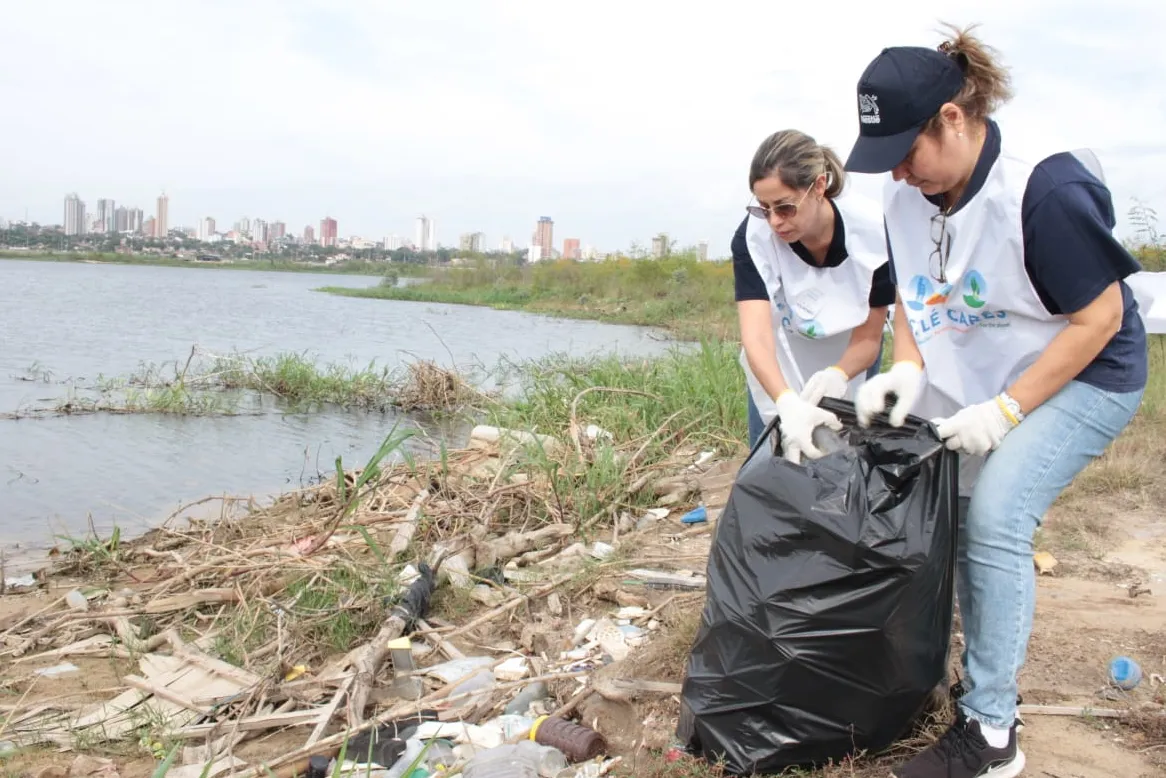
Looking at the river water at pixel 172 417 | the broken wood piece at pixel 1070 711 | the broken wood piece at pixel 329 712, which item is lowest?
the river water at pixel 172 417

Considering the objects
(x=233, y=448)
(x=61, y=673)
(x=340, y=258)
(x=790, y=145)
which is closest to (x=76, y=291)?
(x=233, y=448)

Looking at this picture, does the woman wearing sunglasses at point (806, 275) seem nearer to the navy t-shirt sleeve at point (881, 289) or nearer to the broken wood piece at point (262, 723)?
the navy t-shirt sleeve at point (881, 289)

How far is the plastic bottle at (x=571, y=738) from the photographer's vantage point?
2365mm

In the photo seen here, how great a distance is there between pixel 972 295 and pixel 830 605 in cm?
73

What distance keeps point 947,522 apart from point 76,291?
35.8 metres

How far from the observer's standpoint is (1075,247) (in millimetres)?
1812

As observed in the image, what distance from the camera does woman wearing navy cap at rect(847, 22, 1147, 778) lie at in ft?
6.10

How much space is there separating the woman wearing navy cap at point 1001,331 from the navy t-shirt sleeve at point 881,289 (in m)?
0.70

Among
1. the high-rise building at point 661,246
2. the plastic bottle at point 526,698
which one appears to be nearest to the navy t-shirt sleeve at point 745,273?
the plastic bottle at point 526,698

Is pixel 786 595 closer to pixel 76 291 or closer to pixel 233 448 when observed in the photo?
pixel 233 448

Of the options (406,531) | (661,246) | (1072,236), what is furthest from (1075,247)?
(661,246)

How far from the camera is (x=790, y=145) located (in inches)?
103

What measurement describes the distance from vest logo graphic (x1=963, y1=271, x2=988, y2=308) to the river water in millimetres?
4961

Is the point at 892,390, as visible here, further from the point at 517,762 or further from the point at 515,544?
the point at 515,544
